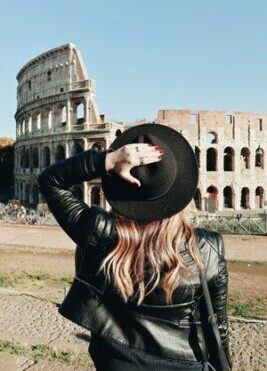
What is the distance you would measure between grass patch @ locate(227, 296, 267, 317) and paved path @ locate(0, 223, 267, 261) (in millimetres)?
6126

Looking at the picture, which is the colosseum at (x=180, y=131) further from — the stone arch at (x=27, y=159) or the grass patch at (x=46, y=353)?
the grass patch at (x=46, y=353)

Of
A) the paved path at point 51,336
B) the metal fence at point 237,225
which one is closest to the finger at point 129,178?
the paved path at point 51,336

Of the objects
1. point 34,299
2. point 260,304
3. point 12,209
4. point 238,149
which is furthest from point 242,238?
point 12,209

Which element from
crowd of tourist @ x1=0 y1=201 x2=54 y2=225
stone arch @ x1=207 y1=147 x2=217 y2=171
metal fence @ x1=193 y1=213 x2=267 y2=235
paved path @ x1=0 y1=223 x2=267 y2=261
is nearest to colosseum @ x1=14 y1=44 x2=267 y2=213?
stone arch @ x1=207 y1=147 x2=217 y2=171

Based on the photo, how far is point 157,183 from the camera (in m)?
1.77

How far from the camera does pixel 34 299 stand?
33.4 feet

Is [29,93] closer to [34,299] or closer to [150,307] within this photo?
[34,299]

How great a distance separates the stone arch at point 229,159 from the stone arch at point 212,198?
2.69m

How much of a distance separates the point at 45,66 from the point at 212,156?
18.8m

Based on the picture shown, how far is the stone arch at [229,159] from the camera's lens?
3438cm

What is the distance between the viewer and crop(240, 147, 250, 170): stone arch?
34.8m

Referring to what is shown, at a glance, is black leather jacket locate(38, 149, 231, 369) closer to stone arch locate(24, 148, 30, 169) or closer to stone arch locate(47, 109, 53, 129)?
stone arch locate(47, 109, 53, 129)

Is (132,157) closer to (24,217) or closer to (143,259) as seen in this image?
(143,259)

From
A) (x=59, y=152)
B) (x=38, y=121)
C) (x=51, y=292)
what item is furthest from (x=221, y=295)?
(x=38, y=121)
